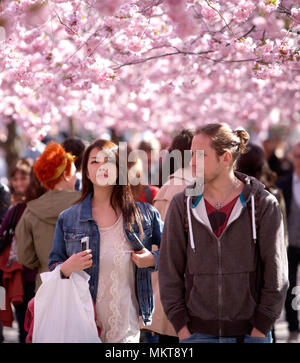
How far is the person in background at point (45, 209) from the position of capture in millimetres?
5539

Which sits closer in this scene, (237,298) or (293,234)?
(237,298)

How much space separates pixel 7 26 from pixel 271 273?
3.92 metres

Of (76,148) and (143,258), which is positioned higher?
(76,148)

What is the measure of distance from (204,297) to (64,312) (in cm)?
90

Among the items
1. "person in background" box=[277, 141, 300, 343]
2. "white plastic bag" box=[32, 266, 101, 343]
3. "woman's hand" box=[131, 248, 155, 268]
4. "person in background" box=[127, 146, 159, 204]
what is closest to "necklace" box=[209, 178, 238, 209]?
"woman's hand" box=[131, 248, 155, 268]

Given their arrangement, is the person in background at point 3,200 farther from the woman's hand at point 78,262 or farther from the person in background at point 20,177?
the woman's hand at point 78,262

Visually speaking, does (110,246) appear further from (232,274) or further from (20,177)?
(20,177)

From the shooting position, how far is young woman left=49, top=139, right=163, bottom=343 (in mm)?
4344

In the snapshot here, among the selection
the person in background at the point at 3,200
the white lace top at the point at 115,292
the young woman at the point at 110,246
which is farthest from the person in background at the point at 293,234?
the white lace top at the point at 115,292

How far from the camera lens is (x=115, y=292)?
4359mm

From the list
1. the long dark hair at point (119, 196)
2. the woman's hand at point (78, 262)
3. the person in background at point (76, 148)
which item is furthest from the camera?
the person in background at point (76, 148)

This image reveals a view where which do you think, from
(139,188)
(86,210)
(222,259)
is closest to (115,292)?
(86,210)

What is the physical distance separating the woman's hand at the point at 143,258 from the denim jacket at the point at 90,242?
3cm
